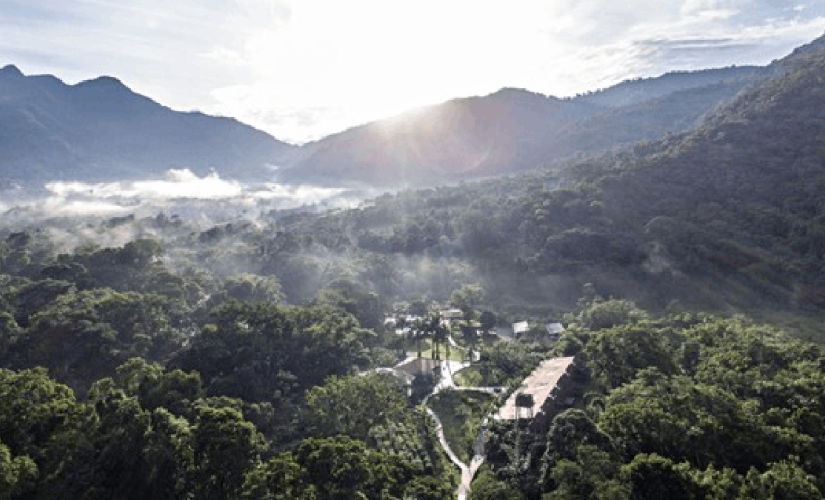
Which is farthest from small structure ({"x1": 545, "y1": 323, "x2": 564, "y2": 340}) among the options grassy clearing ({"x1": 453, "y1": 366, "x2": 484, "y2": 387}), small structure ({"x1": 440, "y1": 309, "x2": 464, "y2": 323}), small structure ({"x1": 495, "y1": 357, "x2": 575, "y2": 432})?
small structure ({"x1": 495, "y1": 357, "x2": 575, "y2": 432})

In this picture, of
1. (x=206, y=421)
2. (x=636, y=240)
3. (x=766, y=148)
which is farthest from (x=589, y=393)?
(x=766, y=148)

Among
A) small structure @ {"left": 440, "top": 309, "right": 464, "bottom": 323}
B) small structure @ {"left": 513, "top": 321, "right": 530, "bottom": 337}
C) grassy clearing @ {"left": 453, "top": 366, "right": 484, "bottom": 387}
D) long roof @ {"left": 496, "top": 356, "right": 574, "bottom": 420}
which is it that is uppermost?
long roof @ {"left": 496, "top": 356, "right": 574, "bottom": 420}

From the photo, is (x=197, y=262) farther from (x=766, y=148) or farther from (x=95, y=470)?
(x=766, y=148)

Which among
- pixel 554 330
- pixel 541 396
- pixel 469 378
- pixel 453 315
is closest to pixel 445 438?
pixel 541 396

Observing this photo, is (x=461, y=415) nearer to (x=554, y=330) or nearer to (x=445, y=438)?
(x=445, y=438)

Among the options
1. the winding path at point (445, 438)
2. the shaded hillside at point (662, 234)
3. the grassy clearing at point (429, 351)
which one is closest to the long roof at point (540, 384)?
the winding path at point (445, 438)

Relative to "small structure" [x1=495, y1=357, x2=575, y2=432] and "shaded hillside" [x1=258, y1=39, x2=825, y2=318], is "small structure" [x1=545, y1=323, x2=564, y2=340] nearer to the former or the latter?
"shaded hillside" [x1=258, y1=39, x2=825, y2=318]
